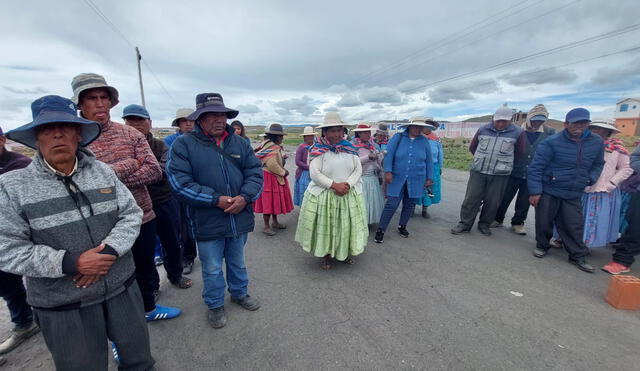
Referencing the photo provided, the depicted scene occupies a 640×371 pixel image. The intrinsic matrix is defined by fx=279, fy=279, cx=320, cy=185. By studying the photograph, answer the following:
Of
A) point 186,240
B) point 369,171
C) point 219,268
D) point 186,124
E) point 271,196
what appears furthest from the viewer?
point 369,171

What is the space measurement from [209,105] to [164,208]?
49.2 inches

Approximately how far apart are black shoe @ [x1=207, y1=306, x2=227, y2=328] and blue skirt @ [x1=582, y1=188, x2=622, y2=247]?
4741mm

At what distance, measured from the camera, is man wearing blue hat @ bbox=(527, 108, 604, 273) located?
3.59 meters

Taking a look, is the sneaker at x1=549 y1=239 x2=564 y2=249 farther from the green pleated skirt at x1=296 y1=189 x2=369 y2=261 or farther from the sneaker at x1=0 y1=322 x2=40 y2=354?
the sneaker at x1=0 y1=322 x2=40 y2=354

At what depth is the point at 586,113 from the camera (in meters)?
3.47

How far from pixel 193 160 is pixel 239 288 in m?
1.37

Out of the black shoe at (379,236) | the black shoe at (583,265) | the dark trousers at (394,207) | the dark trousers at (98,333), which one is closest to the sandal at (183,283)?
the dark trousers at (98,333)

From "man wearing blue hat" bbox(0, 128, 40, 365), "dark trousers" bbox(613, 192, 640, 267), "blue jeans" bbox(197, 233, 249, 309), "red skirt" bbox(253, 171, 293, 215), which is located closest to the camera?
"man wearing blue hat" bbox(0, 128, 40, 365)

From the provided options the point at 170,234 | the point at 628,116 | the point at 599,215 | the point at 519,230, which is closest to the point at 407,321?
the point at 170,234

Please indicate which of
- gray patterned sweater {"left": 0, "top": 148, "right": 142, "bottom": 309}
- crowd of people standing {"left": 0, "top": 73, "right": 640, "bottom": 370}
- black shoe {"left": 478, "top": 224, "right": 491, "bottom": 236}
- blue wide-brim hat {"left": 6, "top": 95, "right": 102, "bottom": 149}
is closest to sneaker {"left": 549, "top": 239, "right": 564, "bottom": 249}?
crowd of people standing {"left": 0, "top": 73, "right": 640, "bottom": 370}

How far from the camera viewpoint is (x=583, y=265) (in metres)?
3.59

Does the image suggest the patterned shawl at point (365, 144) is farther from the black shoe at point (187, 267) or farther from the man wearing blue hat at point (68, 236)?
the man wearing blue hat at point (68, 236)

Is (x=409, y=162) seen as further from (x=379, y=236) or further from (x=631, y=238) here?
(x=631, y=238)

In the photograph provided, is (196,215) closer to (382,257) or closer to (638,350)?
(382,257)
